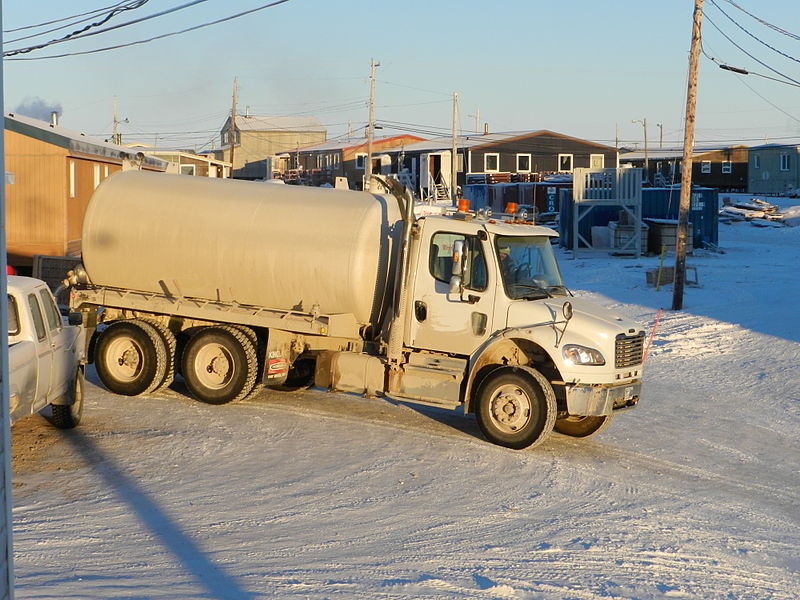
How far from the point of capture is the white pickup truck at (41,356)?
1038 cm

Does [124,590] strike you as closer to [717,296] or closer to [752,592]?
[752,592]

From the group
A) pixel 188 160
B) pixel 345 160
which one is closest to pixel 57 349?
pixel 188 160

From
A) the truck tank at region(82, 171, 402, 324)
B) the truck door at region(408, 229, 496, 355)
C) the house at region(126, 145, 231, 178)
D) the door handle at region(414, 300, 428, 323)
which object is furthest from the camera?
the house at region(126, 145, 231, 178)

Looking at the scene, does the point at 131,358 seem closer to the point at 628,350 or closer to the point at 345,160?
the point at 628,350

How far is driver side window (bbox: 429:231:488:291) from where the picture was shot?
41.1 ft

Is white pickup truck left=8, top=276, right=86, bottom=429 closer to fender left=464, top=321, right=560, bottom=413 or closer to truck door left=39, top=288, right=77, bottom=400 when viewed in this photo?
truck door left=39, top=288, right=77, bottom=400

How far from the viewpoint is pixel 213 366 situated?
46.6 feet

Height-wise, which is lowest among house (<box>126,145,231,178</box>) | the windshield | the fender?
the fender

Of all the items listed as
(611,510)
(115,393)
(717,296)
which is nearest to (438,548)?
(611,510)

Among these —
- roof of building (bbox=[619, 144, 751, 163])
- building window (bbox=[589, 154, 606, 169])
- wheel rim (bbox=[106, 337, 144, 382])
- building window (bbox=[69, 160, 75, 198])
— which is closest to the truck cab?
wheel rim (bbox=[106, 337, 144, 382])

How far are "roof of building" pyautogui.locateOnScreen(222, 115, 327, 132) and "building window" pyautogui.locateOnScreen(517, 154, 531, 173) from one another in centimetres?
4138

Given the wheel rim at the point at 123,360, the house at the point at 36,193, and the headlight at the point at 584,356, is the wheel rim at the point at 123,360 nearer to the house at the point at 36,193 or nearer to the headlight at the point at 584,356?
the headlight at the point at 584,356

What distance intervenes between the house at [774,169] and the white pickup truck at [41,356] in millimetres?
76841

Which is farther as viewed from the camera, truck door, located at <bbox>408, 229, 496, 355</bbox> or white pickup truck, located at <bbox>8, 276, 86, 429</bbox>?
truck door, located at <bbox>408, 229, 496, 355</bbox>
